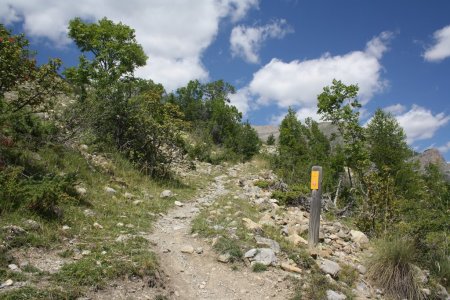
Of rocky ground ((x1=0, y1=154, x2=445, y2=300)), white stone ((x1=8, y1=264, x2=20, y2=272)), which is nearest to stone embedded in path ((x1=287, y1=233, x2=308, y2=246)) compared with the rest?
rocky ground ((x1=0, y1=154, x2=445, y2=300))

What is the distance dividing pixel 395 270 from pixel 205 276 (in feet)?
11.2

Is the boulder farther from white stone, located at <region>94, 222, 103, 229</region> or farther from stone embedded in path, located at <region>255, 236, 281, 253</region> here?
stone embedded in path, located at <region>255, 236, 281, 253</region>

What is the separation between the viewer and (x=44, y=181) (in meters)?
6.64

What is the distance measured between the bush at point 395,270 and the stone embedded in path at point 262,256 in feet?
6.17

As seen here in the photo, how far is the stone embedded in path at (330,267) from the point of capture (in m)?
6.10

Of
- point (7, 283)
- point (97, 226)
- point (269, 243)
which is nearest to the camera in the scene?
point (7, 283)

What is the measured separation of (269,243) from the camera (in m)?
6.65

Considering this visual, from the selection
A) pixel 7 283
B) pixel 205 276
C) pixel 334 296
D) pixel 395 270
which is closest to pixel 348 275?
pixel 395 270

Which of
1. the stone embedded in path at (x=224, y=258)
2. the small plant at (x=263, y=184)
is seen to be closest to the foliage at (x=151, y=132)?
the small plant at (x=263, y=184)

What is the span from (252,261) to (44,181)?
4.14m

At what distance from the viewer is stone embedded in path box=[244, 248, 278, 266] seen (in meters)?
6.04

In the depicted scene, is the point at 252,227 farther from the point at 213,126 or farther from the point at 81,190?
the point at 213,126

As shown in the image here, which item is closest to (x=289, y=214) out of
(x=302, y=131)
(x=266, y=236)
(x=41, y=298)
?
(x=266, y=236)

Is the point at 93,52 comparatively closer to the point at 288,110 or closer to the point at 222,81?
the point at 288,110
